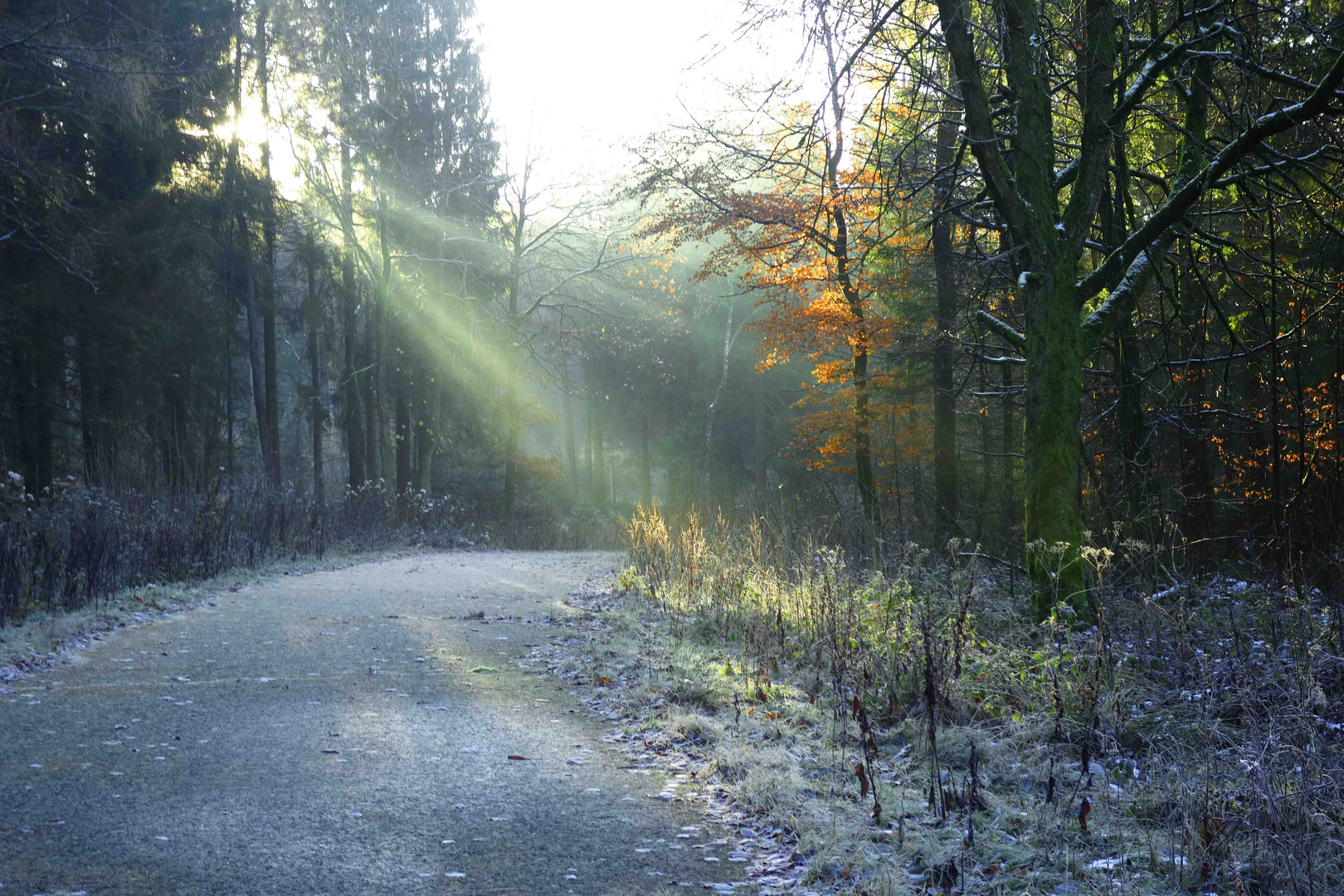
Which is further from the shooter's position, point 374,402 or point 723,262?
point 374,402

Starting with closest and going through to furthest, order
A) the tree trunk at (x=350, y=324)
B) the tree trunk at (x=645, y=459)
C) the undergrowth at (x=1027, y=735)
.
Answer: the undergrowth at (x=1027, y=735) < the tree trunk at (x=350, y=324) < the tree trunk at (x=645, y=459)

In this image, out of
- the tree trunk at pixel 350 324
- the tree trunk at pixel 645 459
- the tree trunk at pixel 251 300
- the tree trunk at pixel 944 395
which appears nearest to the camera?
the tree trunk at pixel 944 395

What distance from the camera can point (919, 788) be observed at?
13.7 feet

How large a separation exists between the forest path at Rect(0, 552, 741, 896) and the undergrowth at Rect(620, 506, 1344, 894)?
702 mm

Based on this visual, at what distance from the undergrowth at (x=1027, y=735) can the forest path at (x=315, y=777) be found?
70cm

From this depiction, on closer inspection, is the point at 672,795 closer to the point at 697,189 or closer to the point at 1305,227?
the point at 1305,227

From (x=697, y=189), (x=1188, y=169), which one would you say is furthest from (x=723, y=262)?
(x=1188, y=169)

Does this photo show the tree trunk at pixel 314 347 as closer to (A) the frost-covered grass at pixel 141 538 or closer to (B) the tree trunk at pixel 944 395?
(A) the frost-covered grass at pixel 141 538

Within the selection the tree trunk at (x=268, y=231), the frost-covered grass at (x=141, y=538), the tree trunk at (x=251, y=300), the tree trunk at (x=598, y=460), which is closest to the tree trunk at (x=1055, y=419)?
the frost-covered grass at (x=141, y=538)

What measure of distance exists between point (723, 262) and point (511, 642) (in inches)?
380

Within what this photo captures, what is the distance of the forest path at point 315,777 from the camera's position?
3.39 metres

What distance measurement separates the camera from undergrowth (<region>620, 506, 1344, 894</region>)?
319 cm

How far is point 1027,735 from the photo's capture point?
14.8ft

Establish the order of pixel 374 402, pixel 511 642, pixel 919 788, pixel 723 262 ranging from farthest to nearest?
1. pixel 374 402
2. pixel 723 262
3. pixel 511 642
4. pixel 919 788
